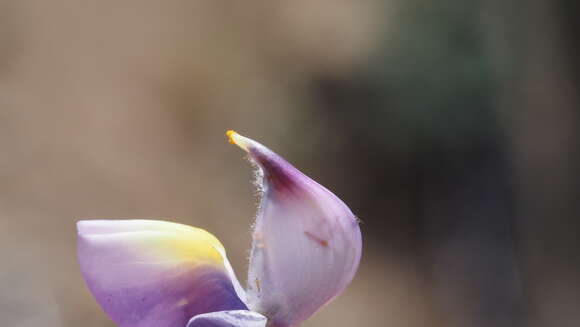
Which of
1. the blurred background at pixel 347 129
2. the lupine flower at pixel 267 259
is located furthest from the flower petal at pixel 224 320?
the blurred background at pixel 347 129

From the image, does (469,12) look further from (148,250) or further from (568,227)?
(148,250)

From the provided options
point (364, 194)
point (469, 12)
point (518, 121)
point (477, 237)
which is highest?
point (469, 12)

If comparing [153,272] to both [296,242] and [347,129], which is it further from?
[347,129]

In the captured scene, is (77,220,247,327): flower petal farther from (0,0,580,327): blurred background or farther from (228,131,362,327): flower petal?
(0,0,580,327): blurred background

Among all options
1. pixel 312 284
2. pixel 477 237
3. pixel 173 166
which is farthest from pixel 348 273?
pixel 477 237

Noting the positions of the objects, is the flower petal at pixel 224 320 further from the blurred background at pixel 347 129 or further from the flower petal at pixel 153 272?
the blurred background at pixel 347 129

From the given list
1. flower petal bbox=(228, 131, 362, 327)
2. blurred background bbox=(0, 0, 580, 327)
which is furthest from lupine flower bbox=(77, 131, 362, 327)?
blurred background bbox=(0, 0, 580, 327)
